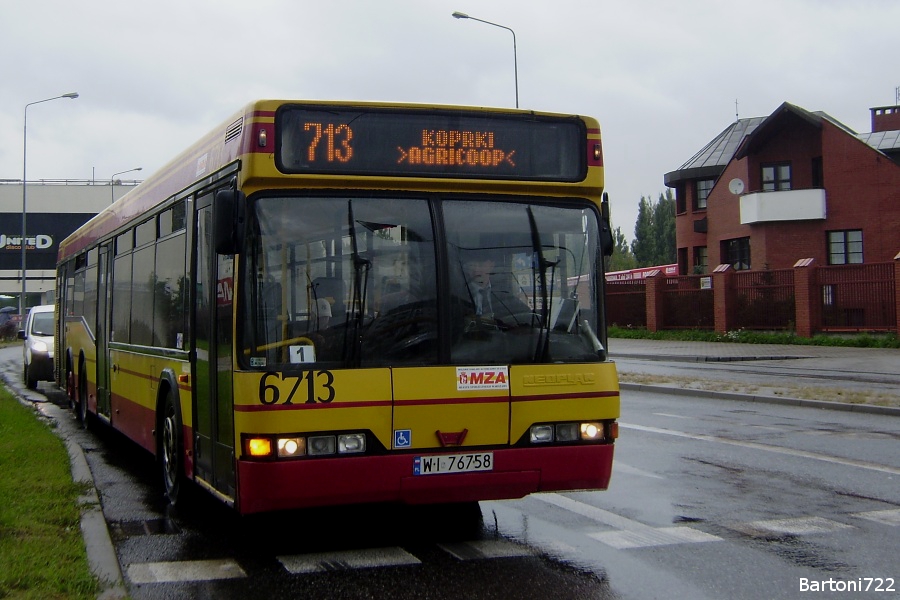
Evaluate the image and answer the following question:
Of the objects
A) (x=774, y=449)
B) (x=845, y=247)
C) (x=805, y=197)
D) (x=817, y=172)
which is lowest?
(x=774, y=449)

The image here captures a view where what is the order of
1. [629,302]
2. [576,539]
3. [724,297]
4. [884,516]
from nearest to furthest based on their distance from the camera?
[576,539] < [884,516] < [724,297] < [629,302]

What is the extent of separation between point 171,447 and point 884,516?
17.2 feet

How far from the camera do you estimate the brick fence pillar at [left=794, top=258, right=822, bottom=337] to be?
3441 centimetres

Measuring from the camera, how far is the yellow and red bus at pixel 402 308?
642 cm

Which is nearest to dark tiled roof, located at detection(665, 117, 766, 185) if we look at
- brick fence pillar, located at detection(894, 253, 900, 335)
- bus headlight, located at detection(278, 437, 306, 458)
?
brick fence pillar, located at detection(894, 253, 900, 335)

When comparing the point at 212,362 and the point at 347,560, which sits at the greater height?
the point at 212,362

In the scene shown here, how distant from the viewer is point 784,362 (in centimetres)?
2736

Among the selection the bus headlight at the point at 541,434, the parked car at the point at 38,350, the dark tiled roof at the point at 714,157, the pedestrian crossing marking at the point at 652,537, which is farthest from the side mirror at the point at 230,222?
the dark tiled roof at the point at 714,157

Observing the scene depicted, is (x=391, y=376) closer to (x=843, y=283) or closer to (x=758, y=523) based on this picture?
(x=758, y=523)

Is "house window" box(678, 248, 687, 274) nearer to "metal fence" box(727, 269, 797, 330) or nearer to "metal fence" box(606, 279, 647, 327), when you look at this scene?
"metal fence" box(606, 279, 647, 327)

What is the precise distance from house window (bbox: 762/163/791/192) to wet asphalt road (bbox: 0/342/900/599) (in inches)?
1460

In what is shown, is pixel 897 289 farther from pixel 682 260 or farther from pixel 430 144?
pixel 430 144

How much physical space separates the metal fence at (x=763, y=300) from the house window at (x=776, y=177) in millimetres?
9958

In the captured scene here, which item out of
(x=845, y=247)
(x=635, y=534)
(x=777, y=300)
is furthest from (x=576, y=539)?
(x=845, y=247)
